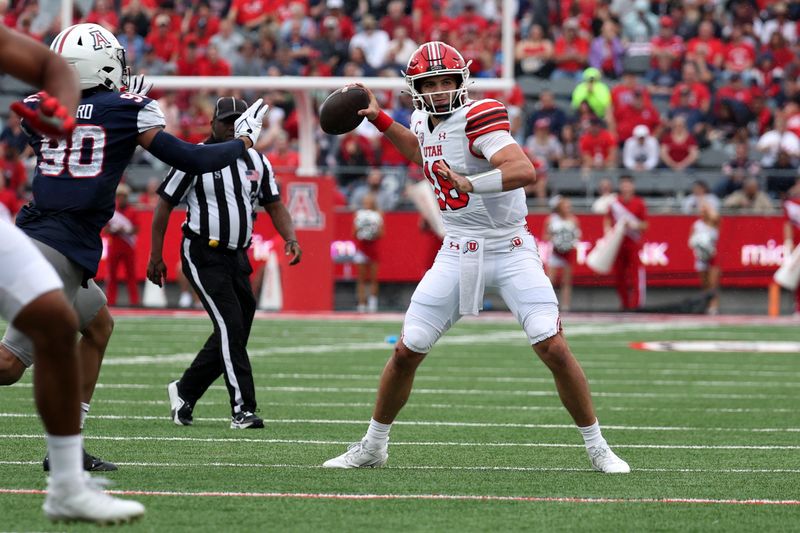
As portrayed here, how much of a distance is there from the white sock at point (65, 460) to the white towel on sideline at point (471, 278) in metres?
2.28

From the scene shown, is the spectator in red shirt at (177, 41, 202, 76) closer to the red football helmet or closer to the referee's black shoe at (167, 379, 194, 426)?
the referee's black shoe at (167, 379, 194, 426)

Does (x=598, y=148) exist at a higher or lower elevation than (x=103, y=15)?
lower

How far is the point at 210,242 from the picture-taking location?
829cm

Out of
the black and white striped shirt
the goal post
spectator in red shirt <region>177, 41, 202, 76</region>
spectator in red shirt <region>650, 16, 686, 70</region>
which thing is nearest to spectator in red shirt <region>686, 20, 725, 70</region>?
spectator in red shirt <region>650, 16, 686, 70</region>

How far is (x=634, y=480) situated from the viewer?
6.05m

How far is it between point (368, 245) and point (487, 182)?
13.6 m

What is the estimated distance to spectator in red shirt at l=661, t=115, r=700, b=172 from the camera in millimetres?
20828

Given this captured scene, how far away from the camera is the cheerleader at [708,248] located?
19531mm

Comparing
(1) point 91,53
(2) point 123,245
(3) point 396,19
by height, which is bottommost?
(2) point 123,245

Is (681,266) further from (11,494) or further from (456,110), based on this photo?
(11,494)

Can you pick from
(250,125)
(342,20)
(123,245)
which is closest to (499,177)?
(250,125)

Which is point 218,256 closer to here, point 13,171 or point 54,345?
point 54,345

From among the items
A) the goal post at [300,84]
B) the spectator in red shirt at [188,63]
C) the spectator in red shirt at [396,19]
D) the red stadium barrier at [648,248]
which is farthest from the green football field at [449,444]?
the red stadium barrier at [648,248]

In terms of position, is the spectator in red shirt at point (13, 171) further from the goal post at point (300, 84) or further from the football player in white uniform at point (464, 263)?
the football player in white uniform at point (464, 263)
